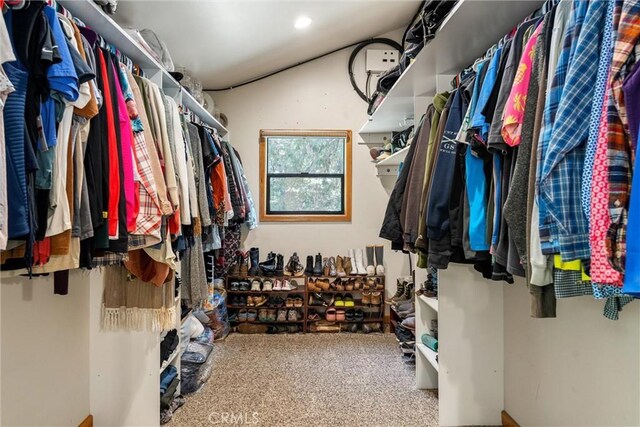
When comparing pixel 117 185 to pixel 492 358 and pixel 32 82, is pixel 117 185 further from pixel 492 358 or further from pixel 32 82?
pixel 492 358

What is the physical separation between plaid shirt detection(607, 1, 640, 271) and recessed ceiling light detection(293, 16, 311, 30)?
2307 mm

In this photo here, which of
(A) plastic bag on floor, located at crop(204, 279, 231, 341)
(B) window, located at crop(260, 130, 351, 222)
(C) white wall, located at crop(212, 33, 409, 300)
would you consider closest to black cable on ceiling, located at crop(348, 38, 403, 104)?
(C) white wall, located at crop(212, 33, 409, 300)

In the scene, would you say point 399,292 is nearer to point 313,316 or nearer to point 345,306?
point 345,306

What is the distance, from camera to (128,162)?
1106 mm

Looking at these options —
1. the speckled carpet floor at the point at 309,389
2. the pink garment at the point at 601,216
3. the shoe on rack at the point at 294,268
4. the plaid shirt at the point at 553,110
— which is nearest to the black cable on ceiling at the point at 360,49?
the shoe on rack at the point at 294,268

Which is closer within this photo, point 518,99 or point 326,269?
point 518,99

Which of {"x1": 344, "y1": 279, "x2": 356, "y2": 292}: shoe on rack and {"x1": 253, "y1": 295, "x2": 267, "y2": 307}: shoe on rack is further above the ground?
{"x1": 344, "y1": 279, "x2": 356, "y2": 292}: shoe on rack

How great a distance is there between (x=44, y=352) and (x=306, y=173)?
8.55ft

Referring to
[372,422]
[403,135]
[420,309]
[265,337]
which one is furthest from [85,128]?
[265,337]

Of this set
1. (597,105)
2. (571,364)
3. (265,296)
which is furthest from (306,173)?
(597,105)

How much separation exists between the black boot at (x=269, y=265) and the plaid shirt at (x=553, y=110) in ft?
8.96

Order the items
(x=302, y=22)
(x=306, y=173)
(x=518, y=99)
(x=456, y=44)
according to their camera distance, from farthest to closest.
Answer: (x=306, y=173), (x=302, y=22), (x=456, y=44), (x=518, y=99)

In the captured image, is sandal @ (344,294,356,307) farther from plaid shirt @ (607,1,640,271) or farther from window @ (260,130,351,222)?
plaid shirt @ (607,1,640,271)

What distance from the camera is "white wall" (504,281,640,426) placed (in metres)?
1.08
